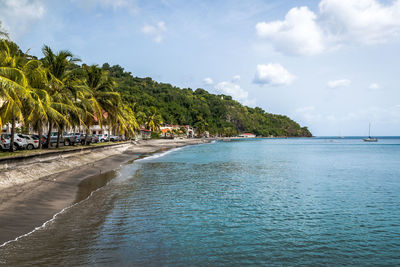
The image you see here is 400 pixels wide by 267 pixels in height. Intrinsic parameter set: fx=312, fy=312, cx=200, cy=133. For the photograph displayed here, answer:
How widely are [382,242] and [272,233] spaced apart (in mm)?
3458

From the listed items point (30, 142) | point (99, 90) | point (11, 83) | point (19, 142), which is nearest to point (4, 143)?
point (19, 142)

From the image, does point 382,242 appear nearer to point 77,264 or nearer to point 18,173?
point 77,264

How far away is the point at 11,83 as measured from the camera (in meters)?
16.4

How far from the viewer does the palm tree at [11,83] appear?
1694cm

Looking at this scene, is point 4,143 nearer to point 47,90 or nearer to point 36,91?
point 47,90

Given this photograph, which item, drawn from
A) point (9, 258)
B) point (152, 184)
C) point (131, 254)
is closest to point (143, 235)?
point (131, 254)

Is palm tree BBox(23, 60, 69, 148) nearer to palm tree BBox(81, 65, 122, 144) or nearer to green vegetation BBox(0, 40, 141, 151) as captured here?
green vegetation BBox(0, 40, 141, 151)

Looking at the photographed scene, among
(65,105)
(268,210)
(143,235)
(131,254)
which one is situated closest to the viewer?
(131,254)

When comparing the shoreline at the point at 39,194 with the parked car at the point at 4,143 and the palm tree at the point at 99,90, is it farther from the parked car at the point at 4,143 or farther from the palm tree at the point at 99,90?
the palm tree at the point at 99,90

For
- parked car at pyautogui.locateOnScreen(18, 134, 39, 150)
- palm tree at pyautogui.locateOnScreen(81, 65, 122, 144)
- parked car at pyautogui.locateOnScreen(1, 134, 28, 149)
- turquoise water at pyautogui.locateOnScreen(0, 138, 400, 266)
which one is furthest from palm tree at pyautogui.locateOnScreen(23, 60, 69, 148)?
palm tree at pyautogui.locateOnScreen(81, 65, 122, 144)

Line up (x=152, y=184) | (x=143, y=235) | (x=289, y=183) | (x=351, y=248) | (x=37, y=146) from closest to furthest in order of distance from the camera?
(x=351, y=248), (x=143, y=235), (x=152, y=184), (x=289, y=183), (x=37, y=146)

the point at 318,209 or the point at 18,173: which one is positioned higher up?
the point at 18,173

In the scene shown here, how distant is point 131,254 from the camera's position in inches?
333

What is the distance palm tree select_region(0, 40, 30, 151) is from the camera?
16.9 metres
